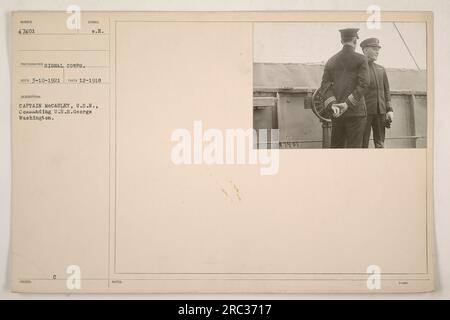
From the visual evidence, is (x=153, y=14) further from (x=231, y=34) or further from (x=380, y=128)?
(x=380, y=128)

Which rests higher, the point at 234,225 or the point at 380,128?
the point at 380,128

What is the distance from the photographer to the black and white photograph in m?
1.09

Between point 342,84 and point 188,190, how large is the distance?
0.47m

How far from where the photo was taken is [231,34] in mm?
1092

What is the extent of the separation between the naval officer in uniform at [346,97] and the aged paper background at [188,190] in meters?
0.04

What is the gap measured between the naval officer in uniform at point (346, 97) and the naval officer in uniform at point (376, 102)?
13mm

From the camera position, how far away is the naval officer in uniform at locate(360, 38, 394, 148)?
43.0 inches

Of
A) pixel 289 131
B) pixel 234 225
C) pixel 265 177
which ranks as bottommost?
pixel 234 225

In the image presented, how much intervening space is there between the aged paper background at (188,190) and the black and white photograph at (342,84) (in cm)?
3

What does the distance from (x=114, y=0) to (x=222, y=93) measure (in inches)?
14.3

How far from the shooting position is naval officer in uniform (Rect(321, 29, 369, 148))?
1.09 metres

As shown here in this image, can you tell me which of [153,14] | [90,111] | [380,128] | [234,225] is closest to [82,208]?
[90,111]

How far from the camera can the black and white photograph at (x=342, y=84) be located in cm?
109

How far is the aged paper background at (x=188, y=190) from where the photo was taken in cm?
109
